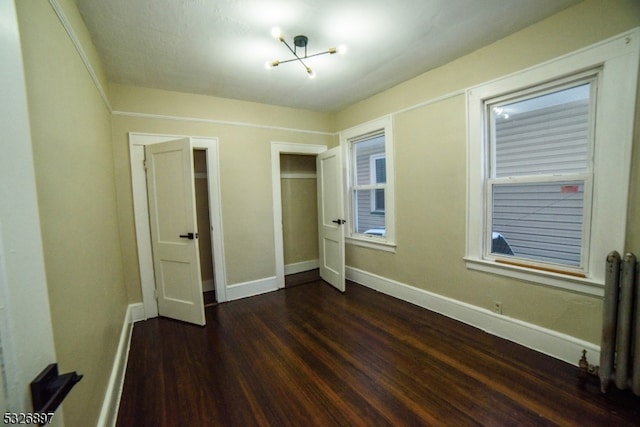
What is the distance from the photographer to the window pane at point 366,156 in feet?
11.7

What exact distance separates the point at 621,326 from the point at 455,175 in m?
1.56

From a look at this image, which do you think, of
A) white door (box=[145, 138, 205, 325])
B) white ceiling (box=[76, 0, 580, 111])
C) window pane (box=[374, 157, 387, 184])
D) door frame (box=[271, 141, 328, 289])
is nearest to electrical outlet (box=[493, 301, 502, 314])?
window pane (box=[374, 157, 387, 184])

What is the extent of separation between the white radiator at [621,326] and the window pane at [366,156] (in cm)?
244

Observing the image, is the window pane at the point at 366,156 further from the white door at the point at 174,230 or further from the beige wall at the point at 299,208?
the white door at the point at 174,230

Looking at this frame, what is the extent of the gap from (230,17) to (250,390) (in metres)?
2.64

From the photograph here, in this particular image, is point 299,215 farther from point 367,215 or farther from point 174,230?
point 174,230

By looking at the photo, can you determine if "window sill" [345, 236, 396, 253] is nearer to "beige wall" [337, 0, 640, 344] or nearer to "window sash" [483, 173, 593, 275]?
"beige wall" [337, 0, 640, 344]

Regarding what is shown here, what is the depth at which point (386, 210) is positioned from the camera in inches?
131

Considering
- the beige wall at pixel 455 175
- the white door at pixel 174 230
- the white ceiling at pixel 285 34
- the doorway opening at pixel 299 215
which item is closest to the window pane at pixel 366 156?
the beige wall at pixel 455 175

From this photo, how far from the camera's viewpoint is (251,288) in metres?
3.52

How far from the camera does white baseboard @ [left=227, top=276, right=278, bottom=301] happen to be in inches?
133

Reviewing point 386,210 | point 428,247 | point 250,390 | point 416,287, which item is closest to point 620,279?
point 428,247

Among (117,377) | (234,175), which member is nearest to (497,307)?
(117,377)

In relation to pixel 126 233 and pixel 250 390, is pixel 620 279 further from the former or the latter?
Answer: pixel 126 233
